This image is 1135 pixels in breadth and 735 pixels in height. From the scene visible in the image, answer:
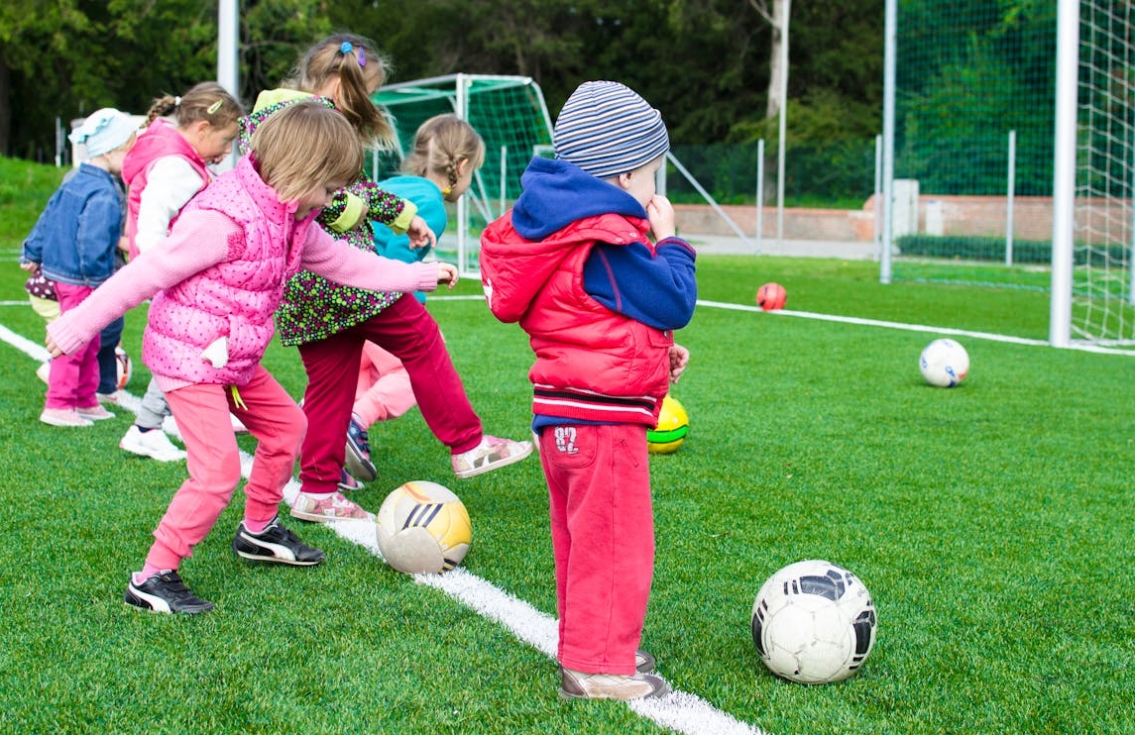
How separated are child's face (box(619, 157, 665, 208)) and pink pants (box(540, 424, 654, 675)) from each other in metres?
0.57

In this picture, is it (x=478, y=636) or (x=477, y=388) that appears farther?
(x=477, y=388)

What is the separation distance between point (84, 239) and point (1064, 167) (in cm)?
774

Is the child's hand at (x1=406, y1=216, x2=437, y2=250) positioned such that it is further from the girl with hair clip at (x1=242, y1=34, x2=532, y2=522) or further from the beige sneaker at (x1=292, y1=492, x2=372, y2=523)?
the beige sneaker at (x1=292, y1=492, x2=372, y2=523)

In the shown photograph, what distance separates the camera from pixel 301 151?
143 inches

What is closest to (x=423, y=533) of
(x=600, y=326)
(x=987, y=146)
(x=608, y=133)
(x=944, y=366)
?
(x=600, y=326)

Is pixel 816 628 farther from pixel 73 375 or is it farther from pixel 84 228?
pixel 84 228

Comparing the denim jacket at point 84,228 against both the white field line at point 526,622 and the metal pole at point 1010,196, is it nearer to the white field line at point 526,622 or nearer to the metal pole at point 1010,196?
the white field line at point 526,622

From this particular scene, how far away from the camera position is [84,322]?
3.49m

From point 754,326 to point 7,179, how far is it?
2190cm

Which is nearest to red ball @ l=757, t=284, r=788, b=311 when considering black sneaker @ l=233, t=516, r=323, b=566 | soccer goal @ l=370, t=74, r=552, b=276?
soccer goal @ l=370, t=74, r=552, b=276

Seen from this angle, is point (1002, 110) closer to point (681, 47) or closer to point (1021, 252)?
point (1021, 252)

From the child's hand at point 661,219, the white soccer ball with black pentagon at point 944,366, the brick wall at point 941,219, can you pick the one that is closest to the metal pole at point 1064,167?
the white soccer ball with black pentagon at point 944,366

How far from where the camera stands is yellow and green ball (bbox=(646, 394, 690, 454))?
19.0ft

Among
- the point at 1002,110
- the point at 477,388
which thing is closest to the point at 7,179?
the point at 1002,110
